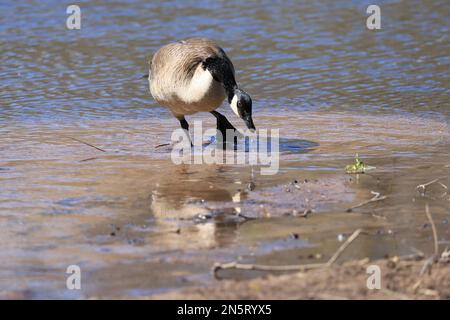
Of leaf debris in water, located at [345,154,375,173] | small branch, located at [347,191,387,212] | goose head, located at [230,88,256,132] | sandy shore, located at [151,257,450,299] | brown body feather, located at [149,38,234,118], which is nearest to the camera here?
sandy shore, located at [151,257,450,299]

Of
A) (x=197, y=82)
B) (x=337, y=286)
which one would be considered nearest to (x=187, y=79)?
(x=197, y=82)

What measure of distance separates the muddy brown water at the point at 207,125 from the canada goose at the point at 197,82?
1.71ft

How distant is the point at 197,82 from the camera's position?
8.01m

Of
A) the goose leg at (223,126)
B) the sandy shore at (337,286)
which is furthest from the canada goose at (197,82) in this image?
the sandy shore at (337,286)

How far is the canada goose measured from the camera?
7.82 m

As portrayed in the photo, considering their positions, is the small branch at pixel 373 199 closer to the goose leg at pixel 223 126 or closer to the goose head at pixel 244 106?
the goose head at pixel 244 106

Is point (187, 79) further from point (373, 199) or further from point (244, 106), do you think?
point (373, 199)

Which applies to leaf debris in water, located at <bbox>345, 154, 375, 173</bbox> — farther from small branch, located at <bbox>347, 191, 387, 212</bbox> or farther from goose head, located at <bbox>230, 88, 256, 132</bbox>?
goose head, located at <bbox>230, 88, 256, 132</bbox>

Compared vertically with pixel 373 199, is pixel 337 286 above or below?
below

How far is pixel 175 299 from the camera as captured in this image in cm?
445

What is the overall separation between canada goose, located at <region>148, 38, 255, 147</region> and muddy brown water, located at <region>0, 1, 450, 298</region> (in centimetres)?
52

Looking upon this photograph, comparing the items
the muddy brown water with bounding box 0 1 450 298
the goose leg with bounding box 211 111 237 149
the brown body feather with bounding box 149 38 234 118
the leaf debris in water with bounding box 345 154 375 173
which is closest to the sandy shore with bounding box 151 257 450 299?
the muddy brown water with bounding box 0 1 450 298

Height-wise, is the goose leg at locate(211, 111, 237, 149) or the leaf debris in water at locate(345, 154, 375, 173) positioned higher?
the goose leg at locate(211, 111, 237, 149)

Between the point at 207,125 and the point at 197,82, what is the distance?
1529mm
